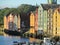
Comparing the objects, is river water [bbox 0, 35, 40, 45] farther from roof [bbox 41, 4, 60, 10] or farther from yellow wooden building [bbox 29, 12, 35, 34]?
roof [bbox 41, 4, 60, 10]

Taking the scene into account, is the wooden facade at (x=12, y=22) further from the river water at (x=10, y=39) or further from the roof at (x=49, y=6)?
the roof at (x=49, y=6)

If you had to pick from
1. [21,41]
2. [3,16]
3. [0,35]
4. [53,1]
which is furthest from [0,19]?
[53,1]

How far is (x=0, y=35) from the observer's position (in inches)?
116


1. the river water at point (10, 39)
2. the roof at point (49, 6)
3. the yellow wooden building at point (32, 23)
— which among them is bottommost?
the river water at point (10, 39)

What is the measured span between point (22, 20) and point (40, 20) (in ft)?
0.92

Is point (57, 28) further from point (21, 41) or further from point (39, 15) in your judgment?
point (21, 41)

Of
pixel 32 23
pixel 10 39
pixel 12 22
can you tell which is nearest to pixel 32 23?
pixel 32 23

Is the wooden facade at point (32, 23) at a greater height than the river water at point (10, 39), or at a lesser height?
greater

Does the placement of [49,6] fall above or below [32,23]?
above

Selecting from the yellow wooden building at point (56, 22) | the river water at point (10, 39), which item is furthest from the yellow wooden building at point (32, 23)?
the yellow wooden building at point (56, 22)

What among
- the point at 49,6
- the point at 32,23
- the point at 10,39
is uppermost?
the point at 49,6

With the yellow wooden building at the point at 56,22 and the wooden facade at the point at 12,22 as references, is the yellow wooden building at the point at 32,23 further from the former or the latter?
the yellow wooden building at the point at 56,22

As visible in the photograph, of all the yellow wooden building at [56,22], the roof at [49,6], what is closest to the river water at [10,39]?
the yellow wooden building at [56,22]

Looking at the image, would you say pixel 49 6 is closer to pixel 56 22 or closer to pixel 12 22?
pixel 56 22
